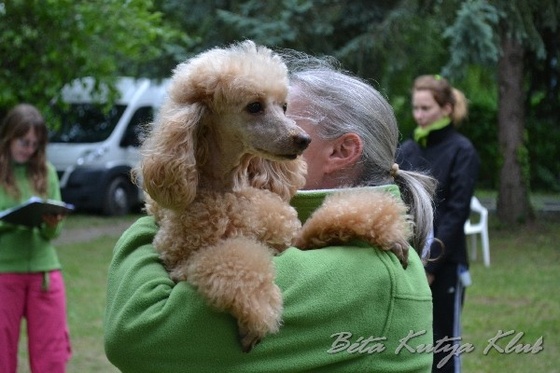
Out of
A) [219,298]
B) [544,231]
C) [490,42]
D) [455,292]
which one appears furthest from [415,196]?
[544,231]

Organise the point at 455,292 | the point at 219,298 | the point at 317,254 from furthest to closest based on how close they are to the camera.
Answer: the point at 455,292, the point at 317,254, the point at 219,298

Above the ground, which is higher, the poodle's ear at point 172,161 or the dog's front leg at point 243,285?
the poodle's ear at point 172,161

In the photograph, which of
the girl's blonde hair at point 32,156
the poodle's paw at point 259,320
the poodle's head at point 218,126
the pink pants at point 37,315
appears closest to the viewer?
the poodle's paw at point 259,320

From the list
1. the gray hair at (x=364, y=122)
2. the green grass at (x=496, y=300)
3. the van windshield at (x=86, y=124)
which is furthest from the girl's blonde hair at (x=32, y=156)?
the van windshield at (x=86, y=124)

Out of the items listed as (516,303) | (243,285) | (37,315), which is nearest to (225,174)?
(243,285)

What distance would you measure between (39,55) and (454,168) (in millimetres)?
6937

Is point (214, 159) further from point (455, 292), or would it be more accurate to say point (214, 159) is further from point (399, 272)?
point (455, 292)

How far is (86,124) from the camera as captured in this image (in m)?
18.1

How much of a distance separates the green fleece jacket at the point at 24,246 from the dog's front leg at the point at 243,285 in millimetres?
3763

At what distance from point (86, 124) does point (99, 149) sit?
0.88 meters

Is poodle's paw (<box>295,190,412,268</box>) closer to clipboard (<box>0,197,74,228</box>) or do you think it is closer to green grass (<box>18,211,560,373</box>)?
clipboard (<box>0,197,74,228</box>)

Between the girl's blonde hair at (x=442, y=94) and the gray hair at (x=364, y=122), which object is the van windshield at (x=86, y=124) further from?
the gray hair at (x=364, y=122)

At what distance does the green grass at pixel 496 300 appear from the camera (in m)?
7.32

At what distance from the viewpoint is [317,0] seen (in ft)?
40.0
